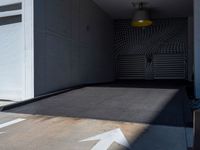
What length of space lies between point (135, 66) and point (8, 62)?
8.19 m

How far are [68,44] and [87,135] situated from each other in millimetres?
4746

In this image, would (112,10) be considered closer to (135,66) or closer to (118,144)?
(135,66)

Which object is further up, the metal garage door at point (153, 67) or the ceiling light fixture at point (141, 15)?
the ceiling light fixture at point (141, 15)

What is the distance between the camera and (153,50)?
41.1ft

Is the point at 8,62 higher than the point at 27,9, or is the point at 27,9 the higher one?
the point at 27,9

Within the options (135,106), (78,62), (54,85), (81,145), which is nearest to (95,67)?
(78,62)

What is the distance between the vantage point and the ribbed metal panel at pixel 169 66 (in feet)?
40.0

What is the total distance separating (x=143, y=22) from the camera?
32.8ft

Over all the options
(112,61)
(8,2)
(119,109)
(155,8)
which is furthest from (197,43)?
(112,61)

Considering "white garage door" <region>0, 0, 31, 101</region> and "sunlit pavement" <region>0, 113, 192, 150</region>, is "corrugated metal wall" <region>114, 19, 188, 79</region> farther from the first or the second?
"sunlit pavement" <region>0, 113, 192, 150</region>

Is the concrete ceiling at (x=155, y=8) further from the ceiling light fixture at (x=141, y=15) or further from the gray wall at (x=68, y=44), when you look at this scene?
the gray wall at (x=68, y=44)

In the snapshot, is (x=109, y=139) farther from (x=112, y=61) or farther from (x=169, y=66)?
(x=169, y=66)

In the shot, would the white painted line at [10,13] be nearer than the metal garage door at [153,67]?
Yes

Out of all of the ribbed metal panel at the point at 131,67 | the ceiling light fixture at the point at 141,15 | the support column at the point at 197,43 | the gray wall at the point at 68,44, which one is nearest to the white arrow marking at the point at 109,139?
the gray wall at the point at 68,44
